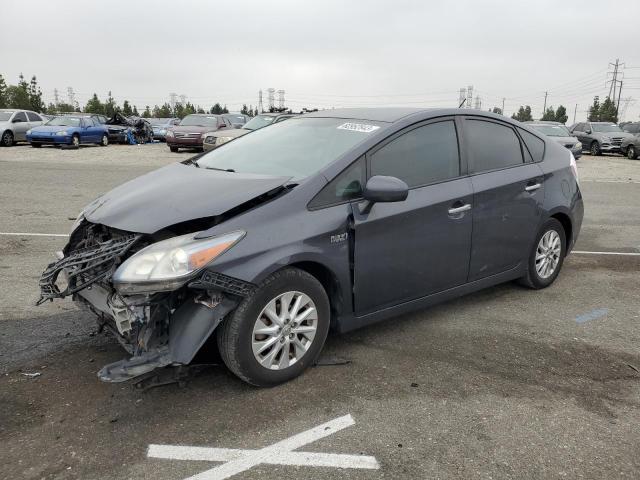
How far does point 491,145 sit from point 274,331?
2.56 metres

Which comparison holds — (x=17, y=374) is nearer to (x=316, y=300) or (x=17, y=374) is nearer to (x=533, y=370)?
(x=316, y=300)

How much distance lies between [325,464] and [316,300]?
1.05m

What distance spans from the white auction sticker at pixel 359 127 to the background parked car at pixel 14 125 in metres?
23.7

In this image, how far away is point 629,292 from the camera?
17.8ft

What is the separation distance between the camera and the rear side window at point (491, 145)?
15.0 feet

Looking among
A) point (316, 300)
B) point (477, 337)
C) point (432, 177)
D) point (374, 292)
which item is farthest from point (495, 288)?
point (316, 300)

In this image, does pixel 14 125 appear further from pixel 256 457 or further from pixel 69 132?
pixel 256 457

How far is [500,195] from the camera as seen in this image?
4.58m

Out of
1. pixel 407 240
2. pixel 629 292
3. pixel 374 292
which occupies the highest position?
pixel 407 240

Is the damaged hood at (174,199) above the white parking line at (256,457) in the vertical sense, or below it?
above

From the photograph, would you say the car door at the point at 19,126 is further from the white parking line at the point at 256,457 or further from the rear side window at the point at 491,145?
the white parking line at the point at 256,457

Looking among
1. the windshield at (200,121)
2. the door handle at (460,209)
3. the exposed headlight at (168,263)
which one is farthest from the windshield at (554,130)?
the exposed headlight at (168,263)

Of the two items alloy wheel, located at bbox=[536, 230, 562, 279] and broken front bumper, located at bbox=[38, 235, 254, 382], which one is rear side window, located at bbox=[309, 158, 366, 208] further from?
alloy wheel, located at bbox=[536, 230, 562, 279]

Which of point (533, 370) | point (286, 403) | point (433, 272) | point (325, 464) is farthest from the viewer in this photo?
point (433, 272)
